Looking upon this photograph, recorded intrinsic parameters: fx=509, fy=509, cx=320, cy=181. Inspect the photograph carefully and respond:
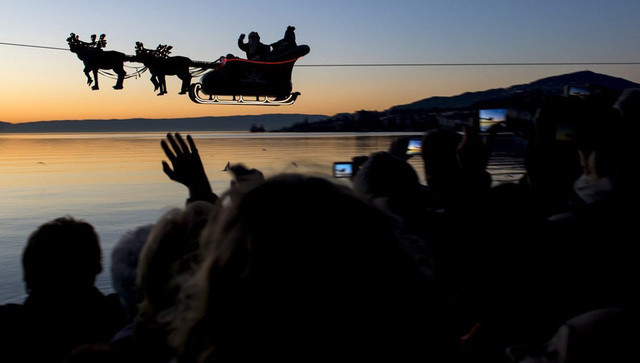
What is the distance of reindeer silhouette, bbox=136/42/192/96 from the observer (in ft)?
70.0

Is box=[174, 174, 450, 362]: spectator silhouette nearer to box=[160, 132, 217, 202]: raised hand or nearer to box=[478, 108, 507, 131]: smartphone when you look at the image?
box=[160, 132, 217, 202]: raised hand

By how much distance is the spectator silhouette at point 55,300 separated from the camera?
6.78ft

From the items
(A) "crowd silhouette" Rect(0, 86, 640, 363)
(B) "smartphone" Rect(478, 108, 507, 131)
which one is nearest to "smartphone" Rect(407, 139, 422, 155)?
(B) "smartphone" Rect(478, 108, 507, 131)

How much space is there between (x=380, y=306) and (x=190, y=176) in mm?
1889

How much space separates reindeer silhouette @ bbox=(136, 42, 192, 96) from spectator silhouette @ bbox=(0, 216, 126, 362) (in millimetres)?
20455

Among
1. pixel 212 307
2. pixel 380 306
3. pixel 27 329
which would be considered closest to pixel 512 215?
pixel 380 306

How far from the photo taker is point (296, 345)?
2.44 ft

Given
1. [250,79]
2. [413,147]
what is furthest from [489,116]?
[250,79]

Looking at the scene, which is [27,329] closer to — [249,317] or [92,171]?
[249,317]

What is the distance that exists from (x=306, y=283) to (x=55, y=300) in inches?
70.4

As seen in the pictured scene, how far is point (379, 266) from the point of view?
0.79 meters

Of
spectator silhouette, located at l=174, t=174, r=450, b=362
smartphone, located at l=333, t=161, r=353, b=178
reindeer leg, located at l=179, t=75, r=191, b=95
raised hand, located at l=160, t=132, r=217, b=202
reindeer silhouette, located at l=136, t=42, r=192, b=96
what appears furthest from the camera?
reindeer leg, located at l=179, t=75, r=191, b=95

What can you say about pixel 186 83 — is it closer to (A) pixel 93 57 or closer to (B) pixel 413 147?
(A) pixel 93 57

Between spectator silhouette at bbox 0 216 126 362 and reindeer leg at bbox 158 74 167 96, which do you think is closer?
spectator silhouette at bbox 0 216 126 362
